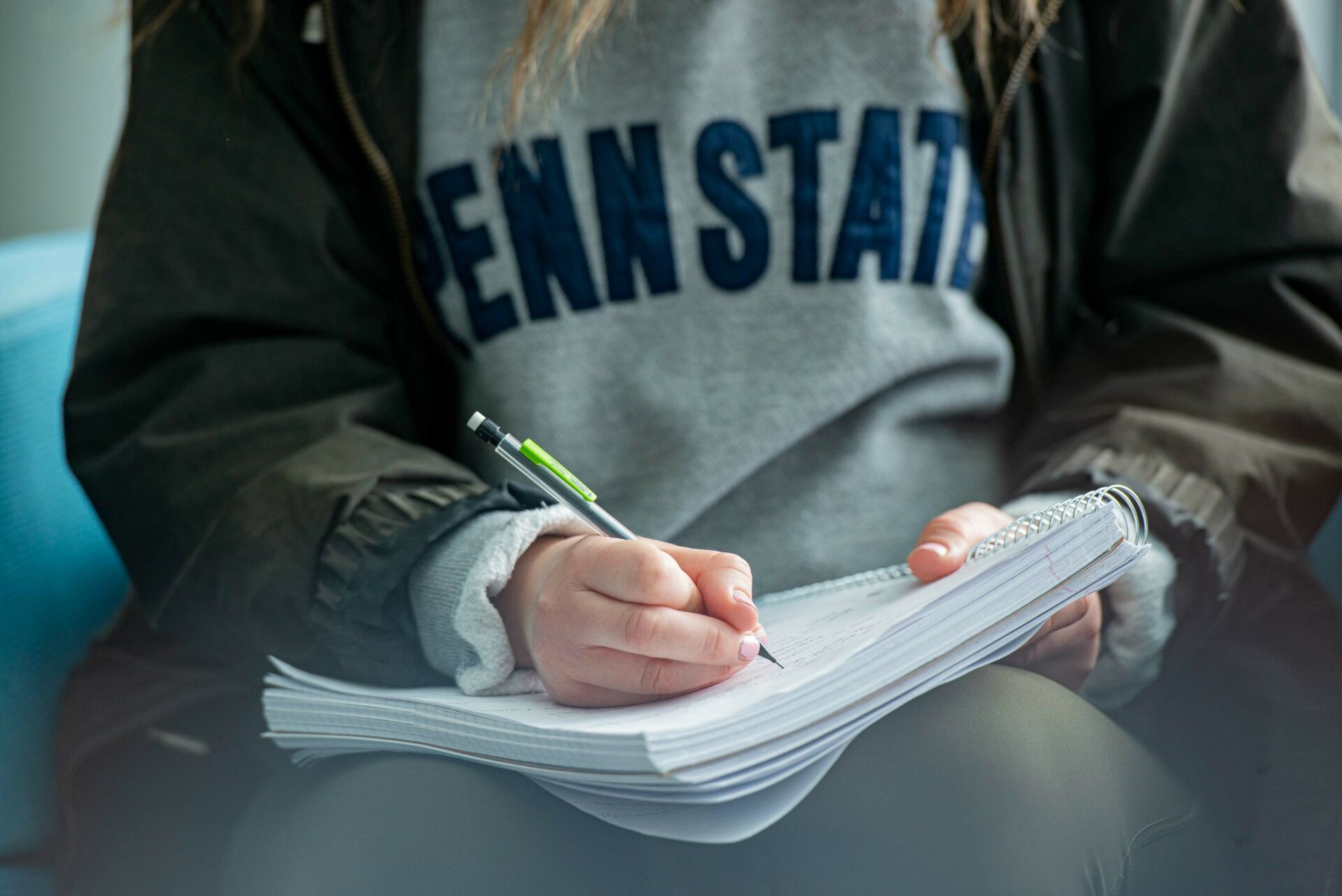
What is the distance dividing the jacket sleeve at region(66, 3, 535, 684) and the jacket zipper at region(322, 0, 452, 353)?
1cm

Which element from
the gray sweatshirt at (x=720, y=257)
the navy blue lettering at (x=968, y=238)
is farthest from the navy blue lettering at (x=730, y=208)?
the navy blue lettering at (x=968, y=238)

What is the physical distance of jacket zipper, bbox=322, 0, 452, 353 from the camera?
565 mm

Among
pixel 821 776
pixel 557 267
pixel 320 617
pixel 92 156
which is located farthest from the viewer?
pixel 92 156

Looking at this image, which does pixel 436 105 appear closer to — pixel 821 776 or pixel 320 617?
pixel 320 617

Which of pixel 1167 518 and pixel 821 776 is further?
pixel 1167 518

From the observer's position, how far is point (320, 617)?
45 centimetres

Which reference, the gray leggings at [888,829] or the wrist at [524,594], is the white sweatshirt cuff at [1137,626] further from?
the wrist at [524,594]

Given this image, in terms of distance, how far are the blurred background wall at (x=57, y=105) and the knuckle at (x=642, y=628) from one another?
93 centimetres

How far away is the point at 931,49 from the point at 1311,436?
26 centimetres

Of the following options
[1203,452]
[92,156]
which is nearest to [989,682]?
[1203,452]

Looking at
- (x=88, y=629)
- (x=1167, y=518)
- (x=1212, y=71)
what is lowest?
(x=88, y=629)

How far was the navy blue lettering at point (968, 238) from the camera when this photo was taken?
578 millimetres

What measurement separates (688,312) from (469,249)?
12 centimetres

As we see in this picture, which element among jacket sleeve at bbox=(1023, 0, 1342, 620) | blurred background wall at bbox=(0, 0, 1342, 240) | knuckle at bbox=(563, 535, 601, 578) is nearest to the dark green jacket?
jacket sleeve at bbox=(1023, 0, 1342, 620)
